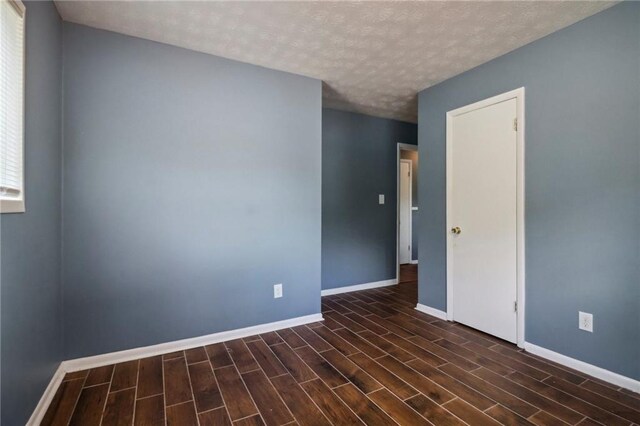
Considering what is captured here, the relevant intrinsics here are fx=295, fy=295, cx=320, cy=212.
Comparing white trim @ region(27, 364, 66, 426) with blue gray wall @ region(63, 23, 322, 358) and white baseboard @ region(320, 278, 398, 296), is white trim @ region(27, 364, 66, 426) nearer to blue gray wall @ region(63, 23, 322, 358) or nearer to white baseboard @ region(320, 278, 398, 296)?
blue gray wall @ region(63, 23, 322, 358)

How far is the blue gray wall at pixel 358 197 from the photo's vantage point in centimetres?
402

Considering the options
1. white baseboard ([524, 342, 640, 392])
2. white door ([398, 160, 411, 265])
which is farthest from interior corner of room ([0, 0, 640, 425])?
white door ([398, 160, 411, 265])

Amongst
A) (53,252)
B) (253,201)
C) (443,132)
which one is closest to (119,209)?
(53,252)

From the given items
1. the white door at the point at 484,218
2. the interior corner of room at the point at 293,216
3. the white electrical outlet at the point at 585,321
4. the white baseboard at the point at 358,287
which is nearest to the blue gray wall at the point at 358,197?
the white baseboard at the point at 358,287

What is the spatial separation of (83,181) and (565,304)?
364 cm

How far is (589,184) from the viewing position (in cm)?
206

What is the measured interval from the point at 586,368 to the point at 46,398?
3.48 meters

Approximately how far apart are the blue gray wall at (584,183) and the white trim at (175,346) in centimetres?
208

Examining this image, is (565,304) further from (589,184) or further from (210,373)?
(210,373)

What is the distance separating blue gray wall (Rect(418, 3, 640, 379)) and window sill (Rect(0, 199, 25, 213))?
127 inches

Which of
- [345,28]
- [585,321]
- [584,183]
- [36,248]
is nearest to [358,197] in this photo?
[345,28]

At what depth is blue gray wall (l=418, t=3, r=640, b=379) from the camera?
1.88 m

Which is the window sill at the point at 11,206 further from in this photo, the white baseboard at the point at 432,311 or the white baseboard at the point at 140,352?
the white baseboard at the point at 432,311

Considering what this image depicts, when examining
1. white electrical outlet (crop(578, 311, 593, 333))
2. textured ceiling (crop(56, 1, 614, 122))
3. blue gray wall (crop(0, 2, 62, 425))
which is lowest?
white electrical outlet (crop(578, 311, 593, 333))
